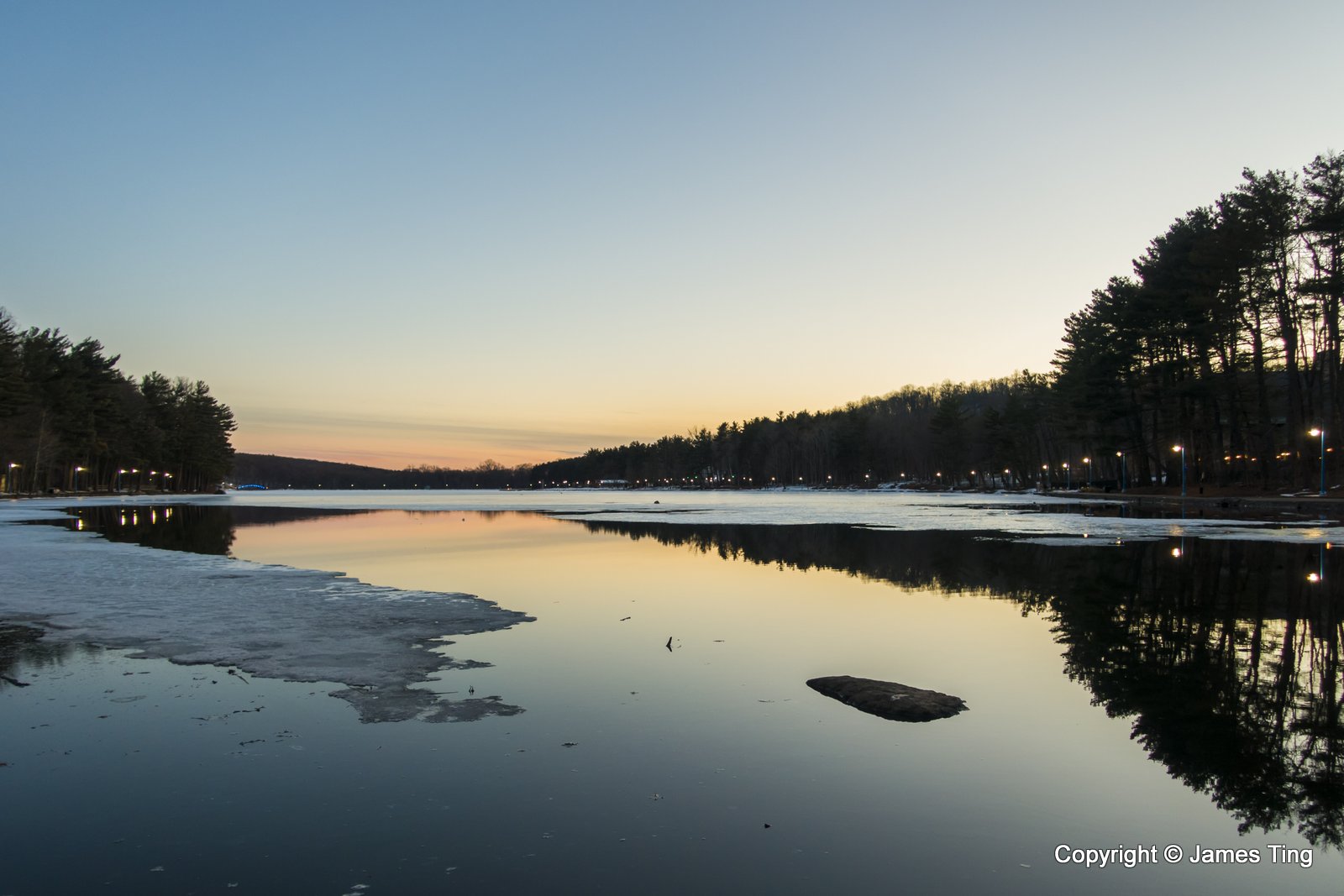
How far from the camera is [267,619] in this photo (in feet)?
47.5

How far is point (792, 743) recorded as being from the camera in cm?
791

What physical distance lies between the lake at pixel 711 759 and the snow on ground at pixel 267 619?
0.24 meters

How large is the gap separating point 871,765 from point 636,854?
109 inches

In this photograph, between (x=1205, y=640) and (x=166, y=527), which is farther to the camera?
(x=166, y=527)

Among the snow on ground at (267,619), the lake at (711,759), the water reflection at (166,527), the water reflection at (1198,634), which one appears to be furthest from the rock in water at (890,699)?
the water reflection at (166,527)

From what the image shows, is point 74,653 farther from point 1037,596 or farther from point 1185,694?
point 1037,596

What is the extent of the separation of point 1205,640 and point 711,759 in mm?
9532

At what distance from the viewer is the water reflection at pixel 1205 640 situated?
277 inches

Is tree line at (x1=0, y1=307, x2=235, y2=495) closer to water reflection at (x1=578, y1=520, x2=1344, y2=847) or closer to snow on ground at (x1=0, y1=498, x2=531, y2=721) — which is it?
snow on ground at (x1=0, y1=498, x2=531, y2=721)

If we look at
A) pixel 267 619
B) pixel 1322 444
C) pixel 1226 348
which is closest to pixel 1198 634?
pixel 267 619

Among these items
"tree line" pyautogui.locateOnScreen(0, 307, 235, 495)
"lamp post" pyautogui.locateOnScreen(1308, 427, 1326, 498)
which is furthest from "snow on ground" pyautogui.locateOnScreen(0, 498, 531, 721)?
"tree line" pyautogui.locateOnScreen(0, 307, 235, 495)

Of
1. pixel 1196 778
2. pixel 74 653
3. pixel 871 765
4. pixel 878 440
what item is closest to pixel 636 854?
pixel 871 765

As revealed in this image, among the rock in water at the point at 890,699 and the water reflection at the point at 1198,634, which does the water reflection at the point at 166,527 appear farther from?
the rock in water at the point at 890,699

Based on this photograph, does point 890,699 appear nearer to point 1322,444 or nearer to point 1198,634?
point 1198,634
